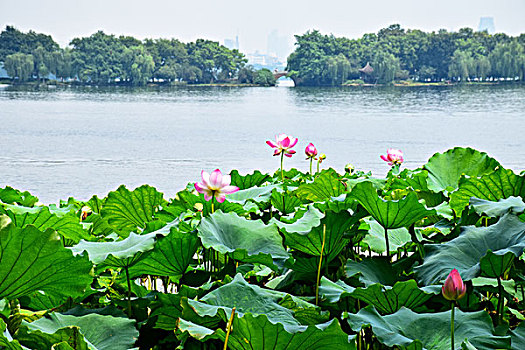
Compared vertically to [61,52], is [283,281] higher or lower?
lower

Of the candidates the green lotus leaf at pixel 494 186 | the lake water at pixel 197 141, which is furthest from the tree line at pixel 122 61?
the green lotus leaf at pixel 494 186

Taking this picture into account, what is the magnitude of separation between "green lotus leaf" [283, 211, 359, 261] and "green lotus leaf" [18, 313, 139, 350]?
21 cm

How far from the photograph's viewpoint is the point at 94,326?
0.53 m

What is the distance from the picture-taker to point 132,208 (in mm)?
948

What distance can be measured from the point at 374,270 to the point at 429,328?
0.17m

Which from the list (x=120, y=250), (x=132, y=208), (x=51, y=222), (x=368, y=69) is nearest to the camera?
(x=120, y=250)

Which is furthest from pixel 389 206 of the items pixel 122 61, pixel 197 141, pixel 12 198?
pixel 122 61

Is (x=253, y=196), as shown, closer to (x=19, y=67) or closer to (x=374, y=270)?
(x=374, y=270)

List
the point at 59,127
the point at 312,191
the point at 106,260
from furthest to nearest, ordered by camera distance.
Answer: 1. the point at 59,127
2. the point at 312,191
3. the point at 106,260

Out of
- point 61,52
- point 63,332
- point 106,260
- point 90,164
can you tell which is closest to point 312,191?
point 106,260

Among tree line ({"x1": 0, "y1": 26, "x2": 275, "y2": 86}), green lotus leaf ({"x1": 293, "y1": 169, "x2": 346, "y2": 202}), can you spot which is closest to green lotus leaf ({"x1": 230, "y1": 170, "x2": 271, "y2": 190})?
green lotus leaf ({"x1": 293, "y1": 169, "x2": 346, "y2": 202})

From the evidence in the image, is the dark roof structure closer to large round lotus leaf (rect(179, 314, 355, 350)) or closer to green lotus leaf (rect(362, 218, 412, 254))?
green lotus leaf (rect(362, 218, 412, 254))

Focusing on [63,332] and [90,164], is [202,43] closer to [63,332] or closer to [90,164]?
[90,164]

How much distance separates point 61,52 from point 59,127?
23.0 metres
